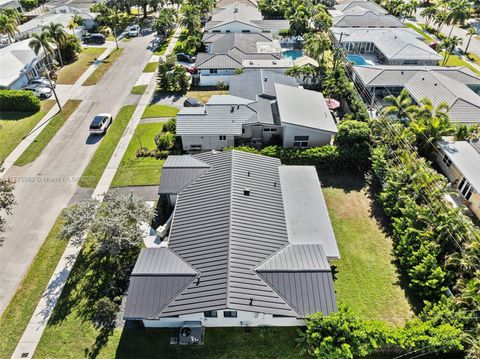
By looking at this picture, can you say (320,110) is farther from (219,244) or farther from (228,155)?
(219,244)

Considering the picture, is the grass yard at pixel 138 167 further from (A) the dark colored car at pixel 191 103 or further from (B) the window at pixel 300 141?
(B) the window at pixel 300 141

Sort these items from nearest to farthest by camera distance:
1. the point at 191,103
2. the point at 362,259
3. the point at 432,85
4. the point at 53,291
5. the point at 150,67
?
the point at 53,291
the point at 362,259
the point at 432,85
the point at 191,103
the point at 150,67

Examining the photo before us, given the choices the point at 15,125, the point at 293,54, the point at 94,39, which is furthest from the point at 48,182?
the point at 293,54

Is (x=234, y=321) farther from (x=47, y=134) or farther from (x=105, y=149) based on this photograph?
(x=47, y=134)

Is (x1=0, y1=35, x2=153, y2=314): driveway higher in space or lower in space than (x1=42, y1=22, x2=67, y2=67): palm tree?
lower

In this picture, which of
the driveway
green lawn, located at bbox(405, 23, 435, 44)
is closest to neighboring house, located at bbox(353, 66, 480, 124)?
green lawn, located at bbox(405, 23, 435, 44)

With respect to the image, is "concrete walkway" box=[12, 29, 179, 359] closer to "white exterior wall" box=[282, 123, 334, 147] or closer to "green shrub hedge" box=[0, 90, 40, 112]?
"green shrub hedge" box=[0, 90, 40, 112]

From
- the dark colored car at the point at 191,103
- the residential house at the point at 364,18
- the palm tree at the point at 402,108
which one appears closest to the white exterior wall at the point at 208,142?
the dark colored car at the point at 191,103
